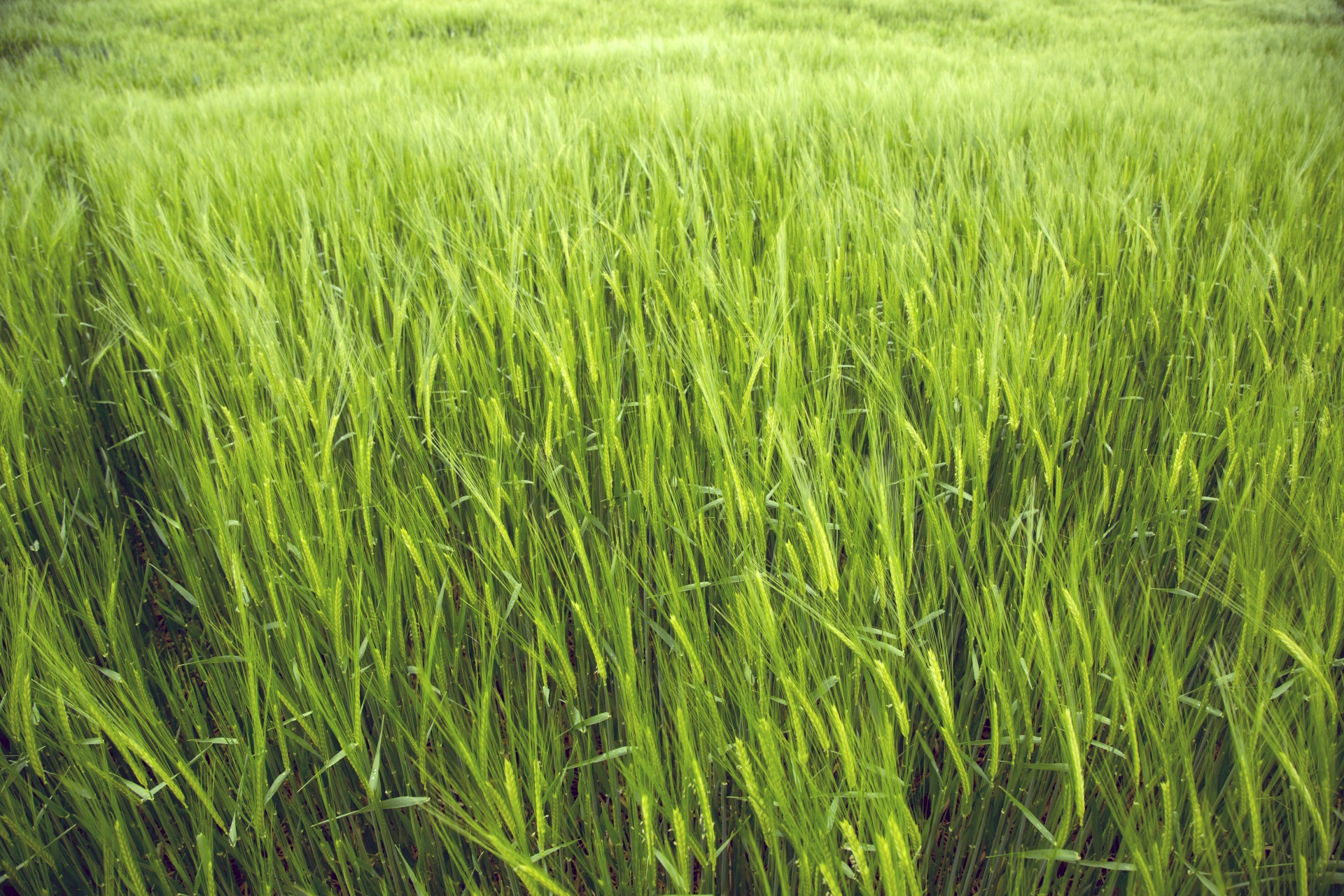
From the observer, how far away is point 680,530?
459mm

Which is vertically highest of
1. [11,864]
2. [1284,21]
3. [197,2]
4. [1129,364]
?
[197,2]

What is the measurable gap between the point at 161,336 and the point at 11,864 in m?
0.53

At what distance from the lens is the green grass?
0.38 meters

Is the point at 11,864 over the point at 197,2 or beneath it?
beneath

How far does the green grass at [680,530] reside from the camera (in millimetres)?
375

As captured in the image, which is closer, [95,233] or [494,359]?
[494,359]

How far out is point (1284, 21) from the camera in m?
4.74

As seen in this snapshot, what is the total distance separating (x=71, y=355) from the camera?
33.4 inches

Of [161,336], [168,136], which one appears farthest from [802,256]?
[168,136]

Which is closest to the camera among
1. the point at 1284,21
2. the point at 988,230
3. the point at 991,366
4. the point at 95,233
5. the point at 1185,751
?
the point at 1185,751

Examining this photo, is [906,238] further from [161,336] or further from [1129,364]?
[161,336]

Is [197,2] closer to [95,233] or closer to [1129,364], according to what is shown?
[95,233]

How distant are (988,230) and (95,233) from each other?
1.47 meters

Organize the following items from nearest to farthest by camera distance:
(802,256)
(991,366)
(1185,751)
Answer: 1. (1185,751)
2. (991,366)
3. (802,256)
